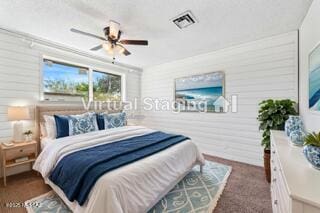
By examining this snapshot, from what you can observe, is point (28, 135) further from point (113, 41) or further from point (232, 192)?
point (232, 192)

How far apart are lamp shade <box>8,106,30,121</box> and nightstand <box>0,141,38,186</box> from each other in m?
0.44

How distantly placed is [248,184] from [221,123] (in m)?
1.44

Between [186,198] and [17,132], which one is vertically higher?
[17,132]

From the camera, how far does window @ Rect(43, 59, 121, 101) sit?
3348 mm

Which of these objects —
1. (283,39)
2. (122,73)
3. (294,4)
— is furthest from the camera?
(122,73)

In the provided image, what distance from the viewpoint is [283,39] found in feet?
9.34

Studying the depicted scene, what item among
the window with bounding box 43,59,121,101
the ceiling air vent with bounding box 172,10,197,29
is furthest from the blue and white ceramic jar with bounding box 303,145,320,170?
the window with bounding box 43,59,121,101

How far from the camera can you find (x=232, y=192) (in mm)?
2252

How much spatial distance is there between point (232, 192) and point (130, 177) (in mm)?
1625

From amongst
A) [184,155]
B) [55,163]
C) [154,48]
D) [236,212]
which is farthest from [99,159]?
[154,48]

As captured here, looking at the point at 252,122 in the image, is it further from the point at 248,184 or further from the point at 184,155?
the point at 184,155

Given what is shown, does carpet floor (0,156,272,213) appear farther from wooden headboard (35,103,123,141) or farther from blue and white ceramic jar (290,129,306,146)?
blue and white ceramic jar (290,129,306,146)

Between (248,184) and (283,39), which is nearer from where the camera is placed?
(248,184)

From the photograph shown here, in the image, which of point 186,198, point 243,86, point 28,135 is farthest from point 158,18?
point 28,135
